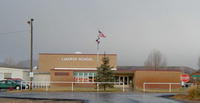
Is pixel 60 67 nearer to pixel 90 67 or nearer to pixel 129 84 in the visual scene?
pixel 90 67

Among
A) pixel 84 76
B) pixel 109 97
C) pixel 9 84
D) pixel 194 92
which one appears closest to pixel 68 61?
pixel 84 76

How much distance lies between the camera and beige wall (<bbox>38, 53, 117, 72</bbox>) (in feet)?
182

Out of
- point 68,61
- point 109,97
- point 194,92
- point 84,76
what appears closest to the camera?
point 194,92

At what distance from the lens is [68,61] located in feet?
183

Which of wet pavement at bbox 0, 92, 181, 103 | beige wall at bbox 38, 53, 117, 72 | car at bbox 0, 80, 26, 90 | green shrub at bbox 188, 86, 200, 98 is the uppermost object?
beige wall at bbox 38, 53, 117, 72

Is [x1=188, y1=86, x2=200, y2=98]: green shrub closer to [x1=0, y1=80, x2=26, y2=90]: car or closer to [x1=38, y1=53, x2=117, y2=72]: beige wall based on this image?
[x1=0, y1=80, x2=26, y2=90]: car

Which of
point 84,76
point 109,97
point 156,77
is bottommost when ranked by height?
point 109,97

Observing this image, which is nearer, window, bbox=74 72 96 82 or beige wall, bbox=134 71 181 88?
beige wall, bbox=134 71 181 88

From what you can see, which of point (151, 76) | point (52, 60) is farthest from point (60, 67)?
point (151, 76)

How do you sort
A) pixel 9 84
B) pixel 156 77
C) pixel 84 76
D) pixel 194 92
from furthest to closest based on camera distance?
1. pixel 84 76
2. pixel 156 77
3. pixel 9 84
4. pixel 194 92

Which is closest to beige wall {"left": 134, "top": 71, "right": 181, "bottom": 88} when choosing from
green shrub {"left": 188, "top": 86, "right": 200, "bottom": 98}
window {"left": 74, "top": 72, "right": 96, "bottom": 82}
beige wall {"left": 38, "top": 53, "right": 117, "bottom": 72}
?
window {"left": 74, "top": 72, "right": 96, "bottom": 82}

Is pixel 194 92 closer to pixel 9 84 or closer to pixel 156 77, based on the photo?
pixel 156 77

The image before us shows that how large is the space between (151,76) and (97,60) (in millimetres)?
10859

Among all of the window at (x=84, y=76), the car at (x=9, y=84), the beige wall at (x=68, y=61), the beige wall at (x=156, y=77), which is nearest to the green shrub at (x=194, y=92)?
the beige wall at (x=156, y=77)
